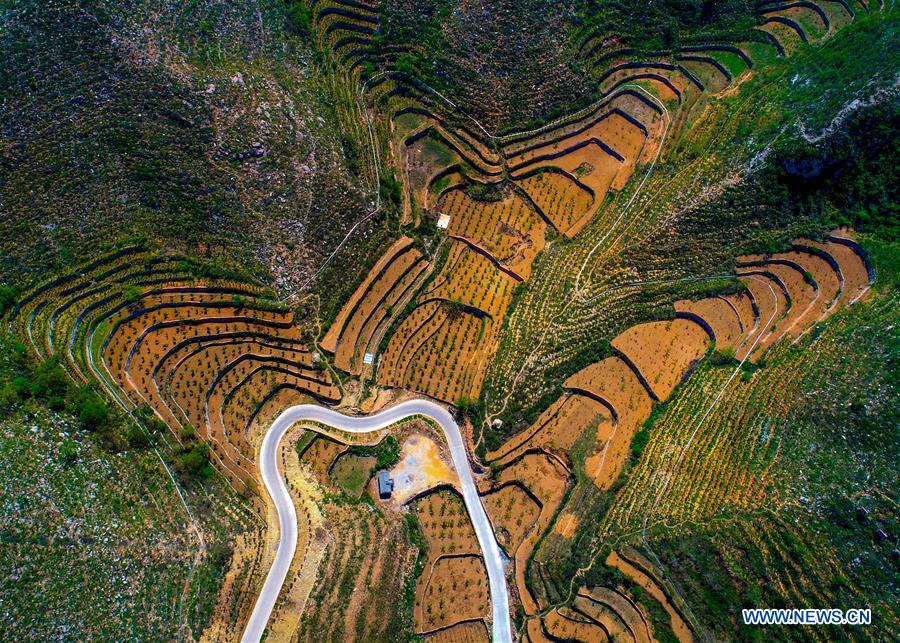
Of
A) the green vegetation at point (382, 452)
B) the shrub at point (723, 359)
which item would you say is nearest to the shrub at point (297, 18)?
the green vegetation at point (382, 452)

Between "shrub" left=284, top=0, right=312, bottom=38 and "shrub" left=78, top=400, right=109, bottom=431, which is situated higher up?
"shrub" left=284, top=0, right=312, bottom=38

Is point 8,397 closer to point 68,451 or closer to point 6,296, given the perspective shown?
point 68,451

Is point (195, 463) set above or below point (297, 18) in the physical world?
below

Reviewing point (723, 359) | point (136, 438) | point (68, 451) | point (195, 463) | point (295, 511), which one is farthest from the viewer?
point (723, 359)

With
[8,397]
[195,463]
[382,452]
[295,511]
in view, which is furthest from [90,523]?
[382,452]

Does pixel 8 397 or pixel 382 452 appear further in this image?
pixel 382 452

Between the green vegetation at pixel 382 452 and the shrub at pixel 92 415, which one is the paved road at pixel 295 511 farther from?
the shrub at pixel 92 415

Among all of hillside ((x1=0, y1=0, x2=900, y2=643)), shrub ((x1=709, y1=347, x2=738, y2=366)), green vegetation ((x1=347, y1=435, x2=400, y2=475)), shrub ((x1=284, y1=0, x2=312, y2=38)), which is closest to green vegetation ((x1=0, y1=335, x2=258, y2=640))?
hillside ((x1=0, y1=0, x2=900, y2=643))

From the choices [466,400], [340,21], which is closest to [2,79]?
[340,21]

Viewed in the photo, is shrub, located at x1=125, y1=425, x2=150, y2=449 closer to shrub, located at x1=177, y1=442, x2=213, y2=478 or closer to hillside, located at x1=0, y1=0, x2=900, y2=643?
hillside, located at x1=0, y1=0, x2=900, y2=643

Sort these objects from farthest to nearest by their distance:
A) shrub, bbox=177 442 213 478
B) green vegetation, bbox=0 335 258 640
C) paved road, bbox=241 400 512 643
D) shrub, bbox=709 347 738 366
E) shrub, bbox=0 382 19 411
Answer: shrub, bbox=709 347 738 366
shrub, bbox=177 442 213 478
paved road, bbox=241 400 512 643
shrub, bbox=0 382 19 411
green vegetation, bbox=0 335 258 640
